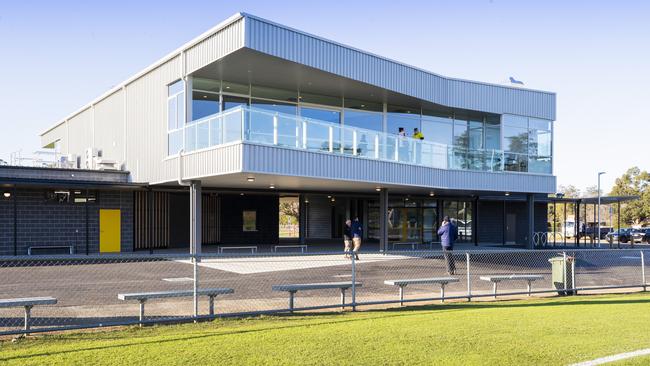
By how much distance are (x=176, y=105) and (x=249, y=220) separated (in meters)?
10.5

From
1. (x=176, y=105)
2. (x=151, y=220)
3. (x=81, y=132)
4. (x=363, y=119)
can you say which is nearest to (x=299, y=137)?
(x=176, y=105)

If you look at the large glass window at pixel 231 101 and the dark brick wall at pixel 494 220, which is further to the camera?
the dark brick wall at pixel 494 220

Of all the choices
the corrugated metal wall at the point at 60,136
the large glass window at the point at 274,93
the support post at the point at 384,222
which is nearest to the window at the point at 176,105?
the large glass window at the point at 274,93

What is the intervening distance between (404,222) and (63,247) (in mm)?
18928

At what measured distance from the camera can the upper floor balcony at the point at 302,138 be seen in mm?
18391

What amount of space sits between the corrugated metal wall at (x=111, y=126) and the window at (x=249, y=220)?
7.31 metres

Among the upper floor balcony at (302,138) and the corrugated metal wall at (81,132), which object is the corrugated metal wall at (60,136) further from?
the upper floor balcony at (302,138)

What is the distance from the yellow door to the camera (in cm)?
2506

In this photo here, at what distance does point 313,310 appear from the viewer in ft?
36.3

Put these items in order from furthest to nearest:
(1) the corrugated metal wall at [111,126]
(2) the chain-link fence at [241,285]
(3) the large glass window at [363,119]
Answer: (3) the large glass window at [363,119]
(1) the corrugated metal wall at [111,126]
(2) the chain-link fence at [241,285]

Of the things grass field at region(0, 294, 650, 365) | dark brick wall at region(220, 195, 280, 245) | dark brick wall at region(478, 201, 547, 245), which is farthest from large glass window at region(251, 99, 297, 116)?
dark brick wall at region(478, 201, 547, 245)

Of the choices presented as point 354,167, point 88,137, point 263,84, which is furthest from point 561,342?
point 88,137

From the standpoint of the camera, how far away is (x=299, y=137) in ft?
64.7

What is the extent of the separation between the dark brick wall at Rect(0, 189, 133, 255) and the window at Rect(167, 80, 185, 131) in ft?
16.4
